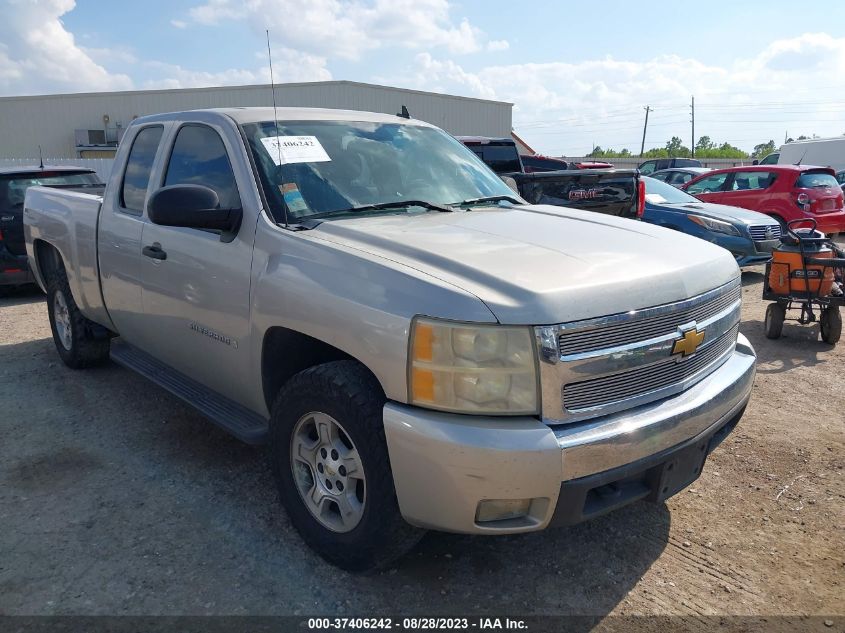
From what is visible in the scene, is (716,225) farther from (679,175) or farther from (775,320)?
(679,175)

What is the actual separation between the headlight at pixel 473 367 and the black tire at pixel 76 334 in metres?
3.99

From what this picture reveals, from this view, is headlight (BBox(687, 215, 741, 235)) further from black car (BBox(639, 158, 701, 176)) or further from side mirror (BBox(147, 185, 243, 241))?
black car (BBox(639, 158, 701, 176))

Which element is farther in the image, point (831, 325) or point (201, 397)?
point (831, 325)

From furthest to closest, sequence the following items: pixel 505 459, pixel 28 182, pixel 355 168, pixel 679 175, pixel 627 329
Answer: pixel 679 175 → pixel 28 182 → pixel 355 168 → pixel 627 329 → pixel 505 459

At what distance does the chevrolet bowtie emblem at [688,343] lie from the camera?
8.50 ft

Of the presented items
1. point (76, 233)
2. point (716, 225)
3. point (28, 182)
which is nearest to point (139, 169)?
point (76, 233)

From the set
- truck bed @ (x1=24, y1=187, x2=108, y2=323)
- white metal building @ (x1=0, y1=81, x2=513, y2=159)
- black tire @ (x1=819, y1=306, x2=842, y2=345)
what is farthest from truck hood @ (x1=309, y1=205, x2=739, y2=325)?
white metal building @ (x1=0, y1=81, x2=513, y2=159)

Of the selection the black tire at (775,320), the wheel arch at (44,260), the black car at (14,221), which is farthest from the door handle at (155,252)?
the black tire at (775,320)

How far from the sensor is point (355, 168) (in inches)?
138

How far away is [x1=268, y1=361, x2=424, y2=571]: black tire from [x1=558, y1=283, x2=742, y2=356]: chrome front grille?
0.73 meters

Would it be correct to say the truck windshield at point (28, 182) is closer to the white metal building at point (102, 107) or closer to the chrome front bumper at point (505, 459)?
the chrome front bumper at point (505, 459)

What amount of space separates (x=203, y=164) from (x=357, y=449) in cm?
196

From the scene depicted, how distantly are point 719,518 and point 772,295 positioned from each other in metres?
3.63

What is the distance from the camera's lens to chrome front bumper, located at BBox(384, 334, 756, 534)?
222cm
